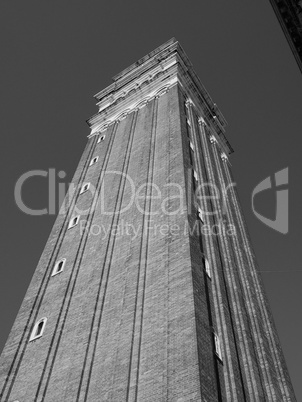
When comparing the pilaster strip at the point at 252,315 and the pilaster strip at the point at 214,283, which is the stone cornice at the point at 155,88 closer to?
the pilaster strip at the point at 214,283

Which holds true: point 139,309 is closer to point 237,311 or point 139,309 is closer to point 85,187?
point 237,311

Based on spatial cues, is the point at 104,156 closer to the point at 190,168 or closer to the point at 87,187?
the point at 87,187

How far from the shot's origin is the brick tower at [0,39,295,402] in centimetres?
1317

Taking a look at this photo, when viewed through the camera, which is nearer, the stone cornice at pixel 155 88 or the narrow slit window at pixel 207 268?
the narrow slit window at pixel 207 268

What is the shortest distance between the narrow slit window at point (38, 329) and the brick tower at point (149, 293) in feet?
0.14

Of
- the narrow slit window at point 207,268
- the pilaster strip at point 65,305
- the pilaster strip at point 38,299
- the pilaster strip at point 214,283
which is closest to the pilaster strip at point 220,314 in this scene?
the pilaster strip at point 214,283

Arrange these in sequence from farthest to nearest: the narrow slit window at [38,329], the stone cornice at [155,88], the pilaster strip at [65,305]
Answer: the stone cornice at [155,88]
the narrow slit window at [38,329]
the pilaster strip at [65,305]

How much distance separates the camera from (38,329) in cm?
1720

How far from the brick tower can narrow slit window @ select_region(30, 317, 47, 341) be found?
4 centimetres

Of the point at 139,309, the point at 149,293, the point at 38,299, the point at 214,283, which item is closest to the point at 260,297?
the point at 214,283

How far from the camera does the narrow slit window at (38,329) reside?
16.8 metres

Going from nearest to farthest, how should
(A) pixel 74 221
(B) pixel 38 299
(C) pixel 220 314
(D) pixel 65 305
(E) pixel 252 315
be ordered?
1. (C) pixel 220 314
2. (D) pixel 65 305
3. (B) pixel 38 299
4. (E) pixel 252 315
5. (A) pixel 74 221

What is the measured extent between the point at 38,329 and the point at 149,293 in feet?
13.4

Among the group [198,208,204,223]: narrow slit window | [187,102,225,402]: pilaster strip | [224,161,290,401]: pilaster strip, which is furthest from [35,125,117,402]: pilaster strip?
[224,161,290,401]: pilaster strip
